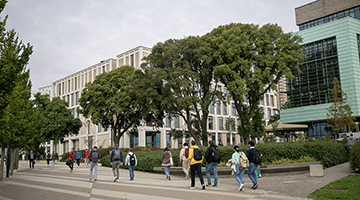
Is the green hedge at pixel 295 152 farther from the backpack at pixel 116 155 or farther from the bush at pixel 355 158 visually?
the backpack at pixel 116 155

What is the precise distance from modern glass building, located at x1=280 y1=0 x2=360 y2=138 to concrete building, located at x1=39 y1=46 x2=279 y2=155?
696 centimetres

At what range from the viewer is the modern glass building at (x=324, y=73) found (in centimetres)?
4438

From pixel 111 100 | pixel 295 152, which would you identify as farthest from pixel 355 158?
pixel 111 100

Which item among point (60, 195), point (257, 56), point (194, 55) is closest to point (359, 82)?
point (257, 56)

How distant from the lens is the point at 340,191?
995 centimetres

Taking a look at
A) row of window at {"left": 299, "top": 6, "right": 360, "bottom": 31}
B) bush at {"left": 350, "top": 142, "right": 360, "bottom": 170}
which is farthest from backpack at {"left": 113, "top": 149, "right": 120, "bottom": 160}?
row of window at {"left": 299, "top": 6, "right": 360, "bottom": 31}

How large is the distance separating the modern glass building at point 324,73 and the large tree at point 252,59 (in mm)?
21492

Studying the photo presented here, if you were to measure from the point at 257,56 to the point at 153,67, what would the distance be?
962cm

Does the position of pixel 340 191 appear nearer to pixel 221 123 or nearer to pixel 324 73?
pixel 324 73

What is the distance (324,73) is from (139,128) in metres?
31.5

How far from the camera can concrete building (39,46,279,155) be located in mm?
56625

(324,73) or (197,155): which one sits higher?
(324,73)

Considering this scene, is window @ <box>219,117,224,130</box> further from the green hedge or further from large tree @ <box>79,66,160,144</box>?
the green hedge

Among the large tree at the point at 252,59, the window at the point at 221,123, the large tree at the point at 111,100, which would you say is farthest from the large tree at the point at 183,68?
the window at the point at 221,123
